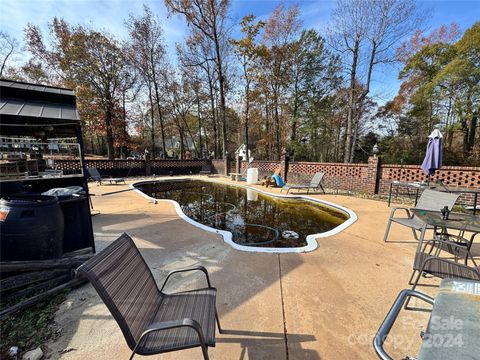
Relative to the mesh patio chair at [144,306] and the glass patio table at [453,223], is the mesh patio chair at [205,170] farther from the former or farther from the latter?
the mesh patio chair at [144,306]

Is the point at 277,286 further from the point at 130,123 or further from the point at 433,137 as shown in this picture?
the point at 130,123

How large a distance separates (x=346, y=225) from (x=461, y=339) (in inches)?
144

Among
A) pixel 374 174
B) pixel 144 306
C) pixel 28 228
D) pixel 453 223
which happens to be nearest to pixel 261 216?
pixel 453 223

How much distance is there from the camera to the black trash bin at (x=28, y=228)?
1996 millimetres

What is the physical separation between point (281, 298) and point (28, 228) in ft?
8.53

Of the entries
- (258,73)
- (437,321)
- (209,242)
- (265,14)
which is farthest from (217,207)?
(265,14)

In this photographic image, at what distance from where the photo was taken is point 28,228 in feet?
6.66

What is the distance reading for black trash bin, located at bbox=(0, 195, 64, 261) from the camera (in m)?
2.00

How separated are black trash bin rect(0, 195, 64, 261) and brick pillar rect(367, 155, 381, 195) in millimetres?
8729

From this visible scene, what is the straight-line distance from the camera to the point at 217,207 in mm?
6285

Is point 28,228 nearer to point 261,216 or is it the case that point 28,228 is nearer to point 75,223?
point 75,223

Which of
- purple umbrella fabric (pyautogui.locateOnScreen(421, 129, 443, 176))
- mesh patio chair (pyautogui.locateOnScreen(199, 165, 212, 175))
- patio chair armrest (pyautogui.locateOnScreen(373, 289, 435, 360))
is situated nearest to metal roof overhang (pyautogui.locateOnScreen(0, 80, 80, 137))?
patio chair armrest (pyautogui.locateOnScreen(373, 289, 435, 360))

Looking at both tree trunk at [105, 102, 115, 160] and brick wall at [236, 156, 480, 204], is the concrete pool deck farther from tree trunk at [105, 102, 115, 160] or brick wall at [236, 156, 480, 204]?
tree trunk at [105, 102, 115, 160]

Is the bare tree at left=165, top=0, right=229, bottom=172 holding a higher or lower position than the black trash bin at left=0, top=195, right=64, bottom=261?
higher
